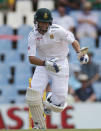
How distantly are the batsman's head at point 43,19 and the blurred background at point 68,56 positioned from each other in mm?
2823

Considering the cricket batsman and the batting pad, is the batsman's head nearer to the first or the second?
the cricket batsman

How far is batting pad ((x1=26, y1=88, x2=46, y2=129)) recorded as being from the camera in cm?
596

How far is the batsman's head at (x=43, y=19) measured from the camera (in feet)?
18.9

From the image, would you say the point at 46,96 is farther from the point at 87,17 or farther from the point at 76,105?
the point at 87,17

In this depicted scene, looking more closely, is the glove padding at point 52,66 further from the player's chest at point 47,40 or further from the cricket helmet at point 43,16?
the cricket helmet at point 43,16

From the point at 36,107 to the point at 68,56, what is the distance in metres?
4.18

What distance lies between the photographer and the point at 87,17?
1040 cm

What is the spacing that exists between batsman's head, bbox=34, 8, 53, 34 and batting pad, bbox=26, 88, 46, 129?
30.9 inches

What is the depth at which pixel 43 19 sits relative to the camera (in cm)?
576

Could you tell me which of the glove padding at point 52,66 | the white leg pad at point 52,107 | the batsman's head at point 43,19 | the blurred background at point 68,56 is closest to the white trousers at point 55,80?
the white leg pad at point 52,107

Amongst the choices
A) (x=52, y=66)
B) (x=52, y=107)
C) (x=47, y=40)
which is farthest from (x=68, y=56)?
(x=52, y=66)

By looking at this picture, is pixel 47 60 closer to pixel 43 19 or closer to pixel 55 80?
pixel 55 80

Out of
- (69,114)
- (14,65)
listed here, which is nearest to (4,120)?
(69,114)

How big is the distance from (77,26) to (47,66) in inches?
184
